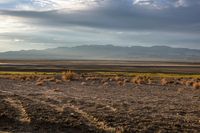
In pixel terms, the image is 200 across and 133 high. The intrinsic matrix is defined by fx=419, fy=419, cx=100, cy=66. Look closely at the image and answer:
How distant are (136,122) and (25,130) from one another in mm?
4702

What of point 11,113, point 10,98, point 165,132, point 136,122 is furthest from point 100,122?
point 10,98

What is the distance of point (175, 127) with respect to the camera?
17078mm

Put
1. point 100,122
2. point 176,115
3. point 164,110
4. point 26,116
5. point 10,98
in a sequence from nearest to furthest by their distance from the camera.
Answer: point 100,122, point 26,116, point 176,115, point 164,110, point 10,98

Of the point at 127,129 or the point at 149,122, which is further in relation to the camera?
the point at 149,122

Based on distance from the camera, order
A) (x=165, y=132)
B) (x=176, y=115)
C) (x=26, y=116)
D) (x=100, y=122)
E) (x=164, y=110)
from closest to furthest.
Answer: (x=165, y=132) → (x=100, y=122) → (x=26, y=116) → (x=176, y=115) → (x=164, y=110)

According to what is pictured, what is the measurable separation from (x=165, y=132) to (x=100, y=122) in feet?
9.63

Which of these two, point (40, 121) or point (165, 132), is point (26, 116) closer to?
point (40, 121)

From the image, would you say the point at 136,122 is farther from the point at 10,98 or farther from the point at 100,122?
the point at 10,98

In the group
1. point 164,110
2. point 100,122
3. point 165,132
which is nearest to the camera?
point 165,132

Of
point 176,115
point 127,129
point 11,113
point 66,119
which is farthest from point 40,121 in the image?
point 176,115

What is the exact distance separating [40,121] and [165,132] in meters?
5.38

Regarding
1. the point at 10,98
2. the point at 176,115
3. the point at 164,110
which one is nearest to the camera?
the point at 176,115

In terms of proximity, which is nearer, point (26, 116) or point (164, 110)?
point (26, 116)

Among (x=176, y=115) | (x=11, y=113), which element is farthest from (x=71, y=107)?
(x=176, y=115)
